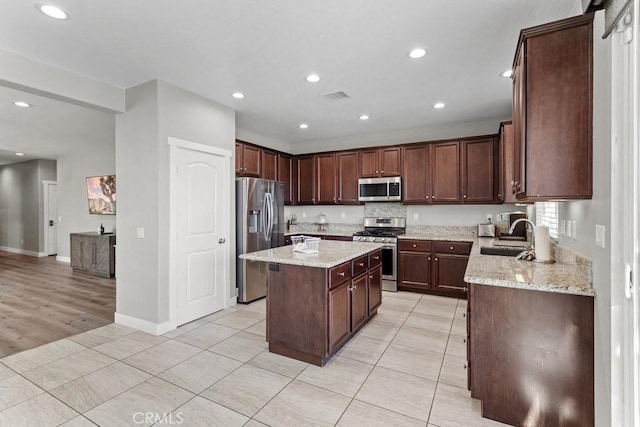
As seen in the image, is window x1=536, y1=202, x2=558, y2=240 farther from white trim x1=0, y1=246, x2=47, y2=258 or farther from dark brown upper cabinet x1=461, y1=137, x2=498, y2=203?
white trim x1=0, y1=246, x2=47, y2=258

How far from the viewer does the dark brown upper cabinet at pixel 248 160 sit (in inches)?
185

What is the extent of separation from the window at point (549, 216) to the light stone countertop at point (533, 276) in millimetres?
590

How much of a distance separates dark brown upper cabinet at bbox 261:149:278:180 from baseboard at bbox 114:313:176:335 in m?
2.78

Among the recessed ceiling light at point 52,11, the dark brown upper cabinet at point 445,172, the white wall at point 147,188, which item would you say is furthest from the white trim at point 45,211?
the dark brown upper cabinet at point 445,172

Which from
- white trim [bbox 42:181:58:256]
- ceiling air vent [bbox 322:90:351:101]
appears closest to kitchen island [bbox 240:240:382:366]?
ceiling air vent [bbox 322:90:351:101]

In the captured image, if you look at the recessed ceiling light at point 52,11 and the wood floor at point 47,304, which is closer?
the recessed ceiling light at point 52,11

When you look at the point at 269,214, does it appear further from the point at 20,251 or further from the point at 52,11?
the point at 20,251

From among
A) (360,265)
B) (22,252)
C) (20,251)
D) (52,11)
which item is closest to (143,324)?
(360,265)

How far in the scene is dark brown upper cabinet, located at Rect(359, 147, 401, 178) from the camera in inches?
208

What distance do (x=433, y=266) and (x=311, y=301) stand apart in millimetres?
2701

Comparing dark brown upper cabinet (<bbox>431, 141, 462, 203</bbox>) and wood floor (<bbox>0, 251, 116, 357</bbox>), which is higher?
dark brown upper cabinet (<bbox>431, 141, 462, 203</bbox>)

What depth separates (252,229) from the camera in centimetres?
445

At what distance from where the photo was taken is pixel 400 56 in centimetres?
280

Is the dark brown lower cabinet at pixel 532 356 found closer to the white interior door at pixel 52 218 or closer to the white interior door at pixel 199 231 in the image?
the white interior door at pixel 199 231
